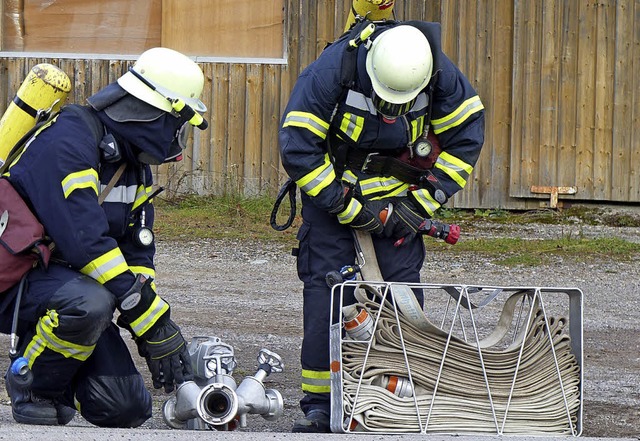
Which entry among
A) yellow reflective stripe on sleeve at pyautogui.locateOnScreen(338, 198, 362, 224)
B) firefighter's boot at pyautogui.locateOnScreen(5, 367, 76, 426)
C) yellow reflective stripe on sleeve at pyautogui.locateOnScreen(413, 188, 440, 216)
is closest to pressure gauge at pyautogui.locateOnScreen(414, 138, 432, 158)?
yellow reflective stripe on sleeve at pyautogui.locateOnScreen(413, 188, 440, 216)

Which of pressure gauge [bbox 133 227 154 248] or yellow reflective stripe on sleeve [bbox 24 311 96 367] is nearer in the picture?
yellow reflective stripe on sleeve [bbox 24 311 96 367]

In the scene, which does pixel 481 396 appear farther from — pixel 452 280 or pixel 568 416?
pixel 452 280

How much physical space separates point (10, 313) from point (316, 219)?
142 centimetres

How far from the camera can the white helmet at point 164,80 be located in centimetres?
437

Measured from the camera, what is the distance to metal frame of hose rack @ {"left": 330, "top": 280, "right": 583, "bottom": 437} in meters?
4.04

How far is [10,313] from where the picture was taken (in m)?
4.41

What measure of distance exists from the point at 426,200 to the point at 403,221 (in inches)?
6.3

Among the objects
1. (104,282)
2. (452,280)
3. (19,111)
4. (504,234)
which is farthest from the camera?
(504,234)

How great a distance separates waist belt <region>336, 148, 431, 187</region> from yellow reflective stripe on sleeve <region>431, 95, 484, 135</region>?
0.72 ft

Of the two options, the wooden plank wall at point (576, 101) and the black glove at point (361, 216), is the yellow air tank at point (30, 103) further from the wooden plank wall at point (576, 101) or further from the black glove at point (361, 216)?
the wooden plank wall at point (576, 101)

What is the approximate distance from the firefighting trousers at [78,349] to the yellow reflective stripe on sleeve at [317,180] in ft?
3.41

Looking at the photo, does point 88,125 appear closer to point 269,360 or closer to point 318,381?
point 269,360

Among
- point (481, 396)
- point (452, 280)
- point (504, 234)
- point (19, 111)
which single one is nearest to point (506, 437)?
point (481, 396)

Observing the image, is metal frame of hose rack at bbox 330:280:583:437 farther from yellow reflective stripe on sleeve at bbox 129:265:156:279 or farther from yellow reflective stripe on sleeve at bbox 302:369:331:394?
yellow reflective stripe on sleeve at bbox 129:265:156:279
